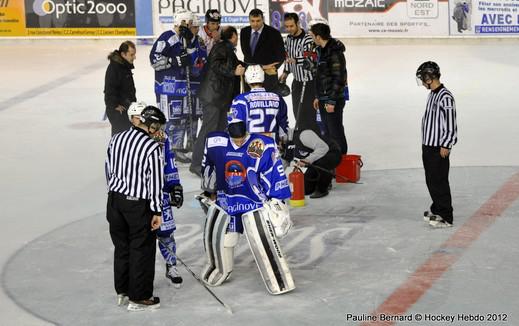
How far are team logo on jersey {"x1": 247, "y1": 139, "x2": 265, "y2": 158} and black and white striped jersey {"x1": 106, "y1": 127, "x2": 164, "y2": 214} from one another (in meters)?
0.70

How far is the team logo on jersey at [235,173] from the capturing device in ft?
25.9

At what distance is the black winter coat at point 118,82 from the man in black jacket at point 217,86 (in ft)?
2.77

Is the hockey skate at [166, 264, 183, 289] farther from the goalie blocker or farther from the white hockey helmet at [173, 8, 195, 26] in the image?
the white hockey helmet at [173, 8, 195, 26]

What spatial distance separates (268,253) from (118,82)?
4731 mm

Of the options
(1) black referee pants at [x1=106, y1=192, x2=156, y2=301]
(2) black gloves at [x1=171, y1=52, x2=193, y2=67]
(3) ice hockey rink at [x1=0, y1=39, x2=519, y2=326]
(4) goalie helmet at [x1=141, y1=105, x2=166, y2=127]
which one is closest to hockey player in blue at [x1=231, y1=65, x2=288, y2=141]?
(3) ice hockey rink at [x1=0, y1=39, x2=519, y2=326]

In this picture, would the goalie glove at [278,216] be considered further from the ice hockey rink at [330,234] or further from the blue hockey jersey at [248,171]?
the ice hockey rink at [330,234]

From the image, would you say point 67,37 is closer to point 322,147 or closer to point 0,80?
point 0,80

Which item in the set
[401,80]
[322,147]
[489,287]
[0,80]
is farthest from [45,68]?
[489,287]

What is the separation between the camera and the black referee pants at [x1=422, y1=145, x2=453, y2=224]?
9.60 metres

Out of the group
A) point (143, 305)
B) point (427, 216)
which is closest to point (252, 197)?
point (143, 305)

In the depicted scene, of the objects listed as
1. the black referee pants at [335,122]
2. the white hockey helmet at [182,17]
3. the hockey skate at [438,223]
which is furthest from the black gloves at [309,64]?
the hockey skate at [438,223]

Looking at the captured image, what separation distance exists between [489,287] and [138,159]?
2667 mm

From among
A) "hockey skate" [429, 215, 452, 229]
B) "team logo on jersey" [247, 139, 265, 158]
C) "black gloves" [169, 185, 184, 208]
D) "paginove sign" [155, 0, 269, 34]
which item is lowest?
"hockey skate" [429, 215, 452, 229]

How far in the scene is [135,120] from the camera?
753 cm
